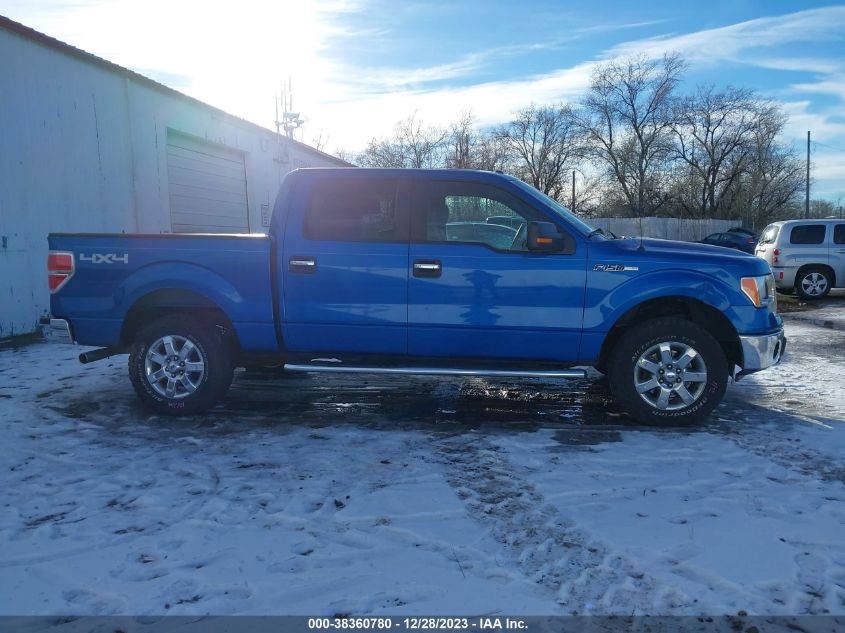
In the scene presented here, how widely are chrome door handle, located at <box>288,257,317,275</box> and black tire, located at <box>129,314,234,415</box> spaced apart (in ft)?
2.99

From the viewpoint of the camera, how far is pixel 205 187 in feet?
→ 43.7

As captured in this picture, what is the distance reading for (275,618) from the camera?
8.02ft

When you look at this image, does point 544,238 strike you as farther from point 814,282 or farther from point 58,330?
point 814,282

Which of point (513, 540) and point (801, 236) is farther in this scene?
point (801, 236)

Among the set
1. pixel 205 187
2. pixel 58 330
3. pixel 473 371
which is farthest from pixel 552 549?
pixel 205 187

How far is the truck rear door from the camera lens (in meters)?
4.86

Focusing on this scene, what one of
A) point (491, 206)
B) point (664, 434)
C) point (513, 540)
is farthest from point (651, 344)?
point (513, 540)

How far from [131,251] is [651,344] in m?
4.30

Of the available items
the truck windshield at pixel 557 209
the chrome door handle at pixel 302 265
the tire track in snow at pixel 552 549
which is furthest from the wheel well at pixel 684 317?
the chrome door handle at pixel 302 265

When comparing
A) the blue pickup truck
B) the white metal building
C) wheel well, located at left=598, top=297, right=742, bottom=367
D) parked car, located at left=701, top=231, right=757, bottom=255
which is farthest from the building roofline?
parked car, located at left=701, top=231, right=757, bottom=255

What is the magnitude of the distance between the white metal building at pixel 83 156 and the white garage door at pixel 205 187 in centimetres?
4

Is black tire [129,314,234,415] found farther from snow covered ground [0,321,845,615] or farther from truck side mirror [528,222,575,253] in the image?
truck side mirror [528,222,575,253]

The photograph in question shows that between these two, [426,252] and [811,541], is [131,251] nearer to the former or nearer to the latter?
[426,252]

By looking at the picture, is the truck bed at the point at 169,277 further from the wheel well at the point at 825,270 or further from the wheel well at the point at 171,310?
the wheel well at the point at 825,270
